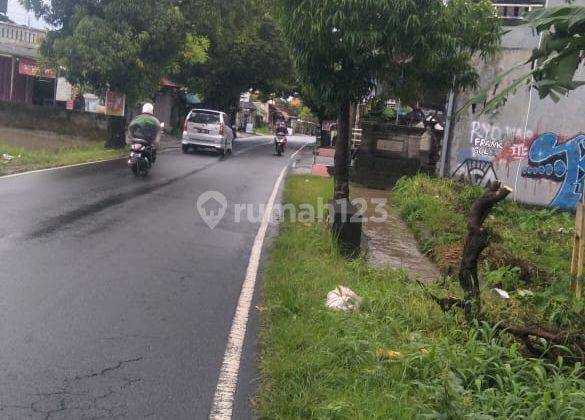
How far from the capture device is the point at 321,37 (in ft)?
28.6

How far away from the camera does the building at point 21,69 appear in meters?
29.1

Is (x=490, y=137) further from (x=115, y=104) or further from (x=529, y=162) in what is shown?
(x=115, y=104)

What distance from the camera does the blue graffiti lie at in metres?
13.7

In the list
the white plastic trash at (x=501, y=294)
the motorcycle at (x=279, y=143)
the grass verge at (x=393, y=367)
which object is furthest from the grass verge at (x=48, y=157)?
the white plastic trash at (x=501, y=294)

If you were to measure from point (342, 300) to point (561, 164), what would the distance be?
9417 millimetres

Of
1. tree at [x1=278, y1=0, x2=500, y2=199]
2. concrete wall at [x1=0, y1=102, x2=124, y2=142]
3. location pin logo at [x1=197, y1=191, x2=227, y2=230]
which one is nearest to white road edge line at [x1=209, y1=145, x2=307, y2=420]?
location pin logo at [x1=197, y1=191, x2=227, y2=230]

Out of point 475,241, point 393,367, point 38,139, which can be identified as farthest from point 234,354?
point 38,139

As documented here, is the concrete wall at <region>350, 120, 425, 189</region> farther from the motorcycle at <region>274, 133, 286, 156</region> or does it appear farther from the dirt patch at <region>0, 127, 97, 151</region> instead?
the motorcycle at <region>274, 133, 286, 156</region>

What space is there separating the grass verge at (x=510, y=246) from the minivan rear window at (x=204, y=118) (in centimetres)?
1185

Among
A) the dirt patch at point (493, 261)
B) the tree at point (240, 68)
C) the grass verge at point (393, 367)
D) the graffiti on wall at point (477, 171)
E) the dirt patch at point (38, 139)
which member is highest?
the tree at point (240, 68)

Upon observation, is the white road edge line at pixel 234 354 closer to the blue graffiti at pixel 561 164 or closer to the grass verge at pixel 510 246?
the grass verge at pixel 510 246

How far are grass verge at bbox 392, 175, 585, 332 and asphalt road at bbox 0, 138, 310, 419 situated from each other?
262 centimetres

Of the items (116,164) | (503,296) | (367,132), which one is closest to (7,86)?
(116,164)

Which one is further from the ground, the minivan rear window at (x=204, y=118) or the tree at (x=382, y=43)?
the tree at (x=382, y=43)
